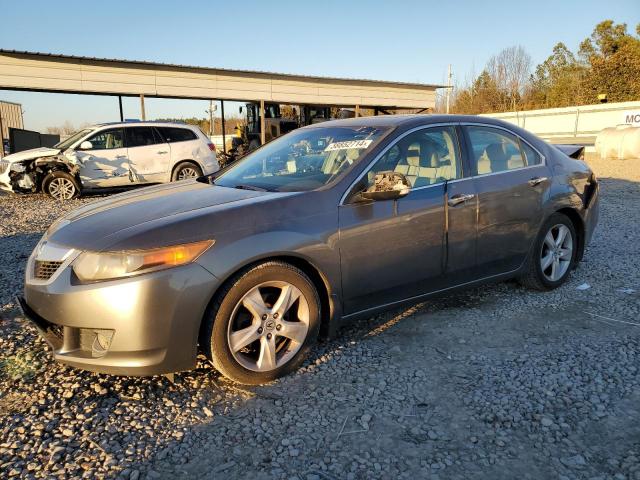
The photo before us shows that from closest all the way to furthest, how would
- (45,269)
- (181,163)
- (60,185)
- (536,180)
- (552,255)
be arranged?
(45,269), (536,180), (552,255), (60,185), (181,163)

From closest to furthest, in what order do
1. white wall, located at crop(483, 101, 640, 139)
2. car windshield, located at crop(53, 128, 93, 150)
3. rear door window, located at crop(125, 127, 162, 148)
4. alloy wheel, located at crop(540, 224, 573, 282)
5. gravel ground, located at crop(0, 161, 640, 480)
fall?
1. gravel ground, located at crop(0, 161, 640, 480)
2. alloy wheel, located at crop(540, 224, 573, 282)
3. car windshield, located at crop(53, 128, 93, 150)
4. rear door window, located at crop(125, 127, 162, 148)
5. white wall, located at crop(483, 101, 640, 139)

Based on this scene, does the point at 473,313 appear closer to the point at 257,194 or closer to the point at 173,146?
the point at 257,194

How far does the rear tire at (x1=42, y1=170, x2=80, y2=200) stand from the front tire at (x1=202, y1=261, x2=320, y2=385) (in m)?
9.53

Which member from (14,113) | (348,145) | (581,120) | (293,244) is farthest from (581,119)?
(14,113)

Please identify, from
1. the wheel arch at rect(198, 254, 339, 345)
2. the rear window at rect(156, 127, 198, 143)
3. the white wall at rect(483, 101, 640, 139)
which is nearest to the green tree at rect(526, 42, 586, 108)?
the white wall at rect(483, 101, 640, 139)

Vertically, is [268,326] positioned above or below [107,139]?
below

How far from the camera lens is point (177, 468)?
88.6 inches

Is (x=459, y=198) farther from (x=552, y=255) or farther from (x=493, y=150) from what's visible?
(x=552, y=255)

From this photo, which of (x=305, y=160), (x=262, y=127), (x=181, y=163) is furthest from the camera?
(x=262, y=127)

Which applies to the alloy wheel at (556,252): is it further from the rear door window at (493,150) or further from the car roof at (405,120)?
the car roof at (405,120)

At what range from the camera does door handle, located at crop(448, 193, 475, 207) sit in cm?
367

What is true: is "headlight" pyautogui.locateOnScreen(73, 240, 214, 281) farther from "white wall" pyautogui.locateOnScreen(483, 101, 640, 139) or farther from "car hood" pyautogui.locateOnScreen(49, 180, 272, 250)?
"white wall" pyautogui.locateOnScreen(483, 101, 640, 139)

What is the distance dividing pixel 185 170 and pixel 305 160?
29.0ft

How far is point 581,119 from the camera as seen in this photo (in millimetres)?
32719
